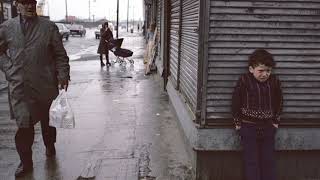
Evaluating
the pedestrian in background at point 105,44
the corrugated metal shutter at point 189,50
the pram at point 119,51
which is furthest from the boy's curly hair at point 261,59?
the pedestrian in background at point 105,44

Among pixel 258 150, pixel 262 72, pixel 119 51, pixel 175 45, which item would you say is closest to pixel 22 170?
pixel 258 150

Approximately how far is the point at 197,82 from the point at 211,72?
182 millimetres

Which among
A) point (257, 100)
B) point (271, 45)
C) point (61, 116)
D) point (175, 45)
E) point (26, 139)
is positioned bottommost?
point (26, 139)

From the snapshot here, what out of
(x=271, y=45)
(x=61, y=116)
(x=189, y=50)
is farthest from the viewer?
(x=61, y=116)

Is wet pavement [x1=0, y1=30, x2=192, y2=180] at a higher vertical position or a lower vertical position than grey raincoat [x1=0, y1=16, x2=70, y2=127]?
lower

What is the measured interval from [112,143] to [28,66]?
192 centimetres

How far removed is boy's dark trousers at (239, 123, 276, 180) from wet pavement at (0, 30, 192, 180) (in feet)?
3.04

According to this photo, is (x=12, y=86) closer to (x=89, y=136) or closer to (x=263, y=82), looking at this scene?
(x=89, y=136)

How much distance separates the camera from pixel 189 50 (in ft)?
19.8

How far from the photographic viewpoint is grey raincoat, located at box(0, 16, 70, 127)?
5234mm

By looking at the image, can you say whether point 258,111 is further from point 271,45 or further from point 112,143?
point 112,143

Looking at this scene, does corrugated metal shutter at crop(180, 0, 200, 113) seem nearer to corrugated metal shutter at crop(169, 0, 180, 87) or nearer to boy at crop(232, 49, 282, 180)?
corrugated metal shutter at crop(169, 0, 180, 87)

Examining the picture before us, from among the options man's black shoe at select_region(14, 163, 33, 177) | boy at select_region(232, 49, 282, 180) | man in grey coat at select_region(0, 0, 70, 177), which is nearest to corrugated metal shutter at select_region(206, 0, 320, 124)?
boy at select_region(232, 49, 282, 180)

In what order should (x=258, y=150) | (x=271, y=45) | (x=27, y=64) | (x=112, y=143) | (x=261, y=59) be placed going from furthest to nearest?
1. (x=112, y=143)
2. (x=27, y=64)
3. (x=271, y=45)
4. (x=258, y=150)
5. (x=261, y=59)
